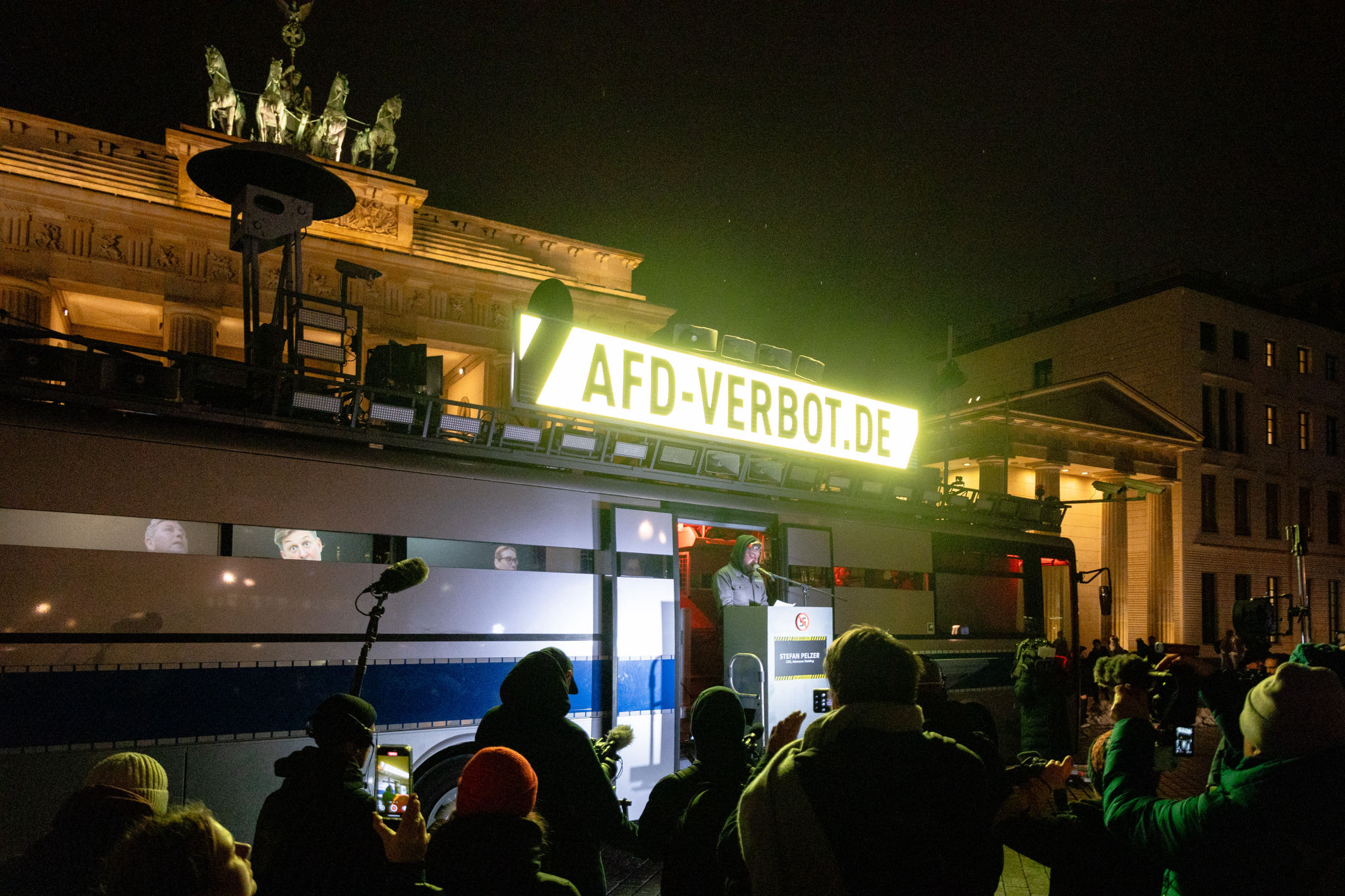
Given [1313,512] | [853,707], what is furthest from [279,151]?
[1313,512]

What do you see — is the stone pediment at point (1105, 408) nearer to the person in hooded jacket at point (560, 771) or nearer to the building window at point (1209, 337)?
the building window at point (1209, 337)

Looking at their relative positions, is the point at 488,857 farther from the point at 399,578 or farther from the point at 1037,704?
the point at 1037,704

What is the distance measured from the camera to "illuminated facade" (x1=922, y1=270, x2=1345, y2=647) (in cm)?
3178

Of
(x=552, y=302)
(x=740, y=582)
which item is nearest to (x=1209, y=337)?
(x=740, y=582)

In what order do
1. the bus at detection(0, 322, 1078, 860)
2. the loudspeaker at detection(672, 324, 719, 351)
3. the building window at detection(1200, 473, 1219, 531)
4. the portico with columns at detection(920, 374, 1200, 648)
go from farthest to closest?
the building window at detection(1200, 473, 1219, 531)
the portico with columns at detection(920, 374, 1200, 648)
the loudspeaker at detection(672, 324, 719, 351)
the bus at detection(0, 322, 1078, 860)

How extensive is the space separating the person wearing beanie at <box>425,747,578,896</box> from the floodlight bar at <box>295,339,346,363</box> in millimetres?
4741

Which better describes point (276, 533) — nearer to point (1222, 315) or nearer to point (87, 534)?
point (87, 534)

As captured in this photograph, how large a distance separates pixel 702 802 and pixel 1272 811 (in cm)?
188

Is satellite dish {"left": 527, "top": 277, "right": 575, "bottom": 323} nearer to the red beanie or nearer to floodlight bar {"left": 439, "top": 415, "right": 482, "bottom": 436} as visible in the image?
floodlight bar {"left": 439, "top": 415, "right": 482, "bottom": 436}

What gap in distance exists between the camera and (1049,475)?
102ft

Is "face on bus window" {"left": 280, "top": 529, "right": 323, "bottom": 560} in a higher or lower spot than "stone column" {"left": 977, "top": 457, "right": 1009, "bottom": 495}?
lower


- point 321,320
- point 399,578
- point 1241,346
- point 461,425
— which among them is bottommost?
point 399,578

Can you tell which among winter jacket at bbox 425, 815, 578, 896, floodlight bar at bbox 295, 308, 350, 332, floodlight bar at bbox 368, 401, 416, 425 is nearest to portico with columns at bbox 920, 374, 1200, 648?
floodlight bar at bbox 295, 308, 350, 332

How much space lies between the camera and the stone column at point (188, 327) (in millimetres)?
23297
